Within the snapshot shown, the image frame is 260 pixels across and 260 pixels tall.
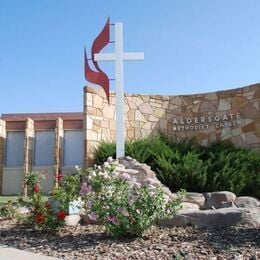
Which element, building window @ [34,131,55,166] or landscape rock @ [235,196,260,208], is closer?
landscape rock @ [235,196,260,208]

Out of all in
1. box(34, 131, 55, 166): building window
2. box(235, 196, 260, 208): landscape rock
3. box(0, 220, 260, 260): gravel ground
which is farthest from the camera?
box(34, 131, 55, 166): building window

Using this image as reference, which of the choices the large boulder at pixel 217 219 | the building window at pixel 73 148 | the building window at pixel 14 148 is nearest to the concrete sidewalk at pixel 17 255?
the large boulder at pixel 217 219

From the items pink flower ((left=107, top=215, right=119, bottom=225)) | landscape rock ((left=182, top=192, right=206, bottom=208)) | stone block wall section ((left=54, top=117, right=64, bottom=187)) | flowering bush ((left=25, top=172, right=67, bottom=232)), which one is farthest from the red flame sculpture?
pink flower ((left=107, top=215, right=119, bottom=225))

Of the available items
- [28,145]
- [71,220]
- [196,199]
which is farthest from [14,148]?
[71,220]

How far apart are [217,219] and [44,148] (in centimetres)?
1364

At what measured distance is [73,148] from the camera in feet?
63.4

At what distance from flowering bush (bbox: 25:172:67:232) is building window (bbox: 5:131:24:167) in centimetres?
1170

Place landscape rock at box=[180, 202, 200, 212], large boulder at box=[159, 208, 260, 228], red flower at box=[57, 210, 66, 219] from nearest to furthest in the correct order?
large boulder at box=[159, 208, 260, 228] → red flower at box=[57, 210, 66, 219] → landscape rock at box=[180, 202, 200, 212]

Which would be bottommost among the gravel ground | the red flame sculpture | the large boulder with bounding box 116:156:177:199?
the gravel ground

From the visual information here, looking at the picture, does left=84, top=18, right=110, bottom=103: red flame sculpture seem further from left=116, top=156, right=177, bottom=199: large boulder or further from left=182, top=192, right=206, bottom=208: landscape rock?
left=182, top=192, right=206, bottom=208: landscape rock

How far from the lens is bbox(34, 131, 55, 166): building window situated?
779 inches

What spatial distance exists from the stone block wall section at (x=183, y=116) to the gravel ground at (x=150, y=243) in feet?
21.2

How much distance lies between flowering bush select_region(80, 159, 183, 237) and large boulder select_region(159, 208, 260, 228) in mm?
516

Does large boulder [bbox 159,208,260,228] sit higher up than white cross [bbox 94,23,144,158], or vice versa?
white cross [bbox 94,23,144,158]
